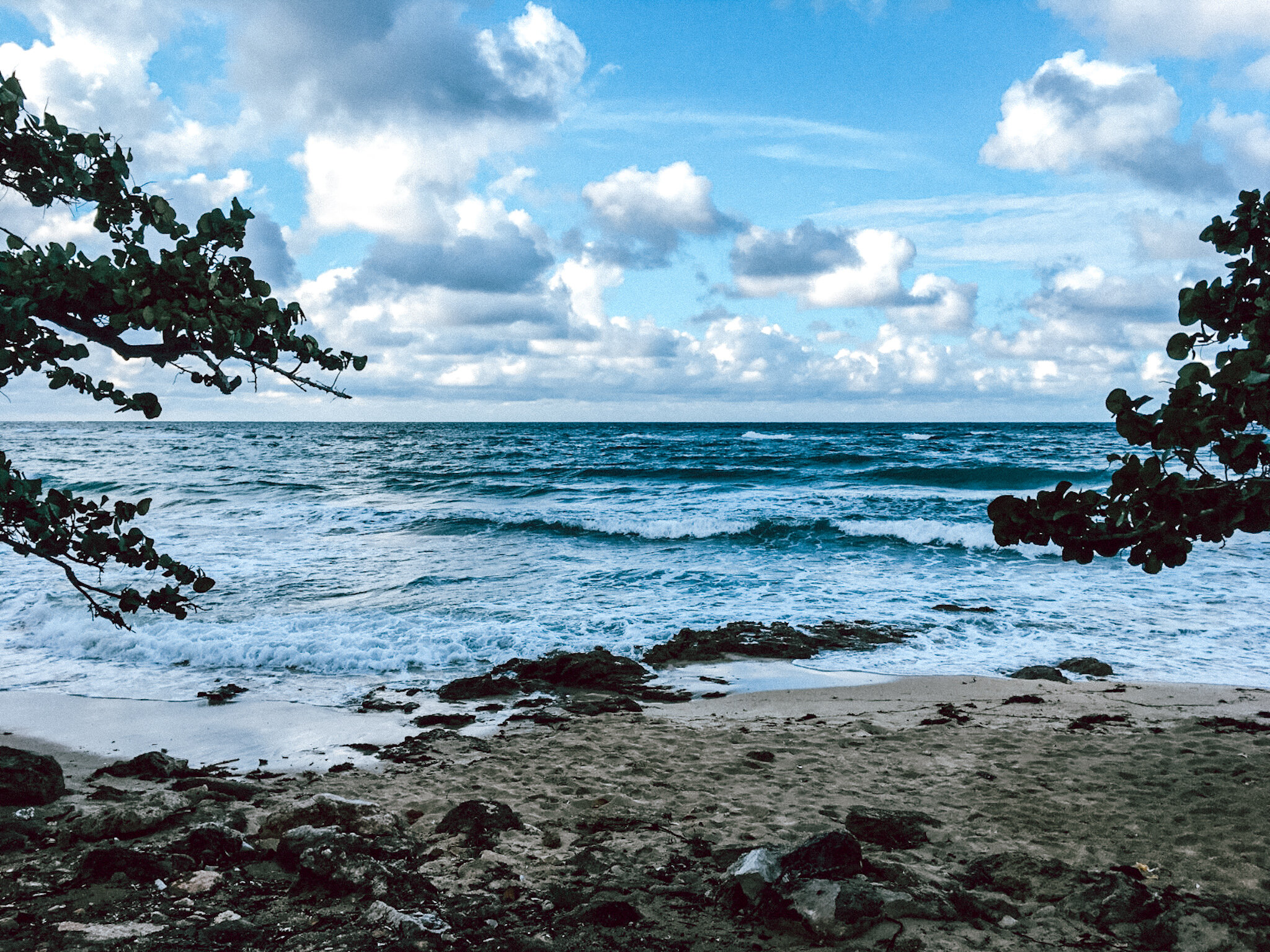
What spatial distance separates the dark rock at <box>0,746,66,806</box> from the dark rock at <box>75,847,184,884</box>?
1.49m

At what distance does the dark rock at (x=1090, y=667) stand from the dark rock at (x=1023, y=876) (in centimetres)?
591

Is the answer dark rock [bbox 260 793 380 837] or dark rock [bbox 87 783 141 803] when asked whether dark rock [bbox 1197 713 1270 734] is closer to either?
dark rock [bbox 260 793 380 837]

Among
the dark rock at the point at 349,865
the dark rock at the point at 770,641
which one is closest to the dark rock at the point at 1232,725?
the dark rock at the point at 770,641

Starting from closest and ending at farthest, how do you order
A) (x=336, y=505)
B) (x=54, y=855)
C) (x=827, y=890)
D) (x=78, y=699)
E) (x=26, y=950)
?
(x=26, y=950) < (x=827, y=890) < (x=54, y=855) < (x=78, y=699) < (x=336, y=505)

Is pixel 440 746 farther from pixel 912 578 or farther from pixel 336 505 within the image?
pixel 336 505

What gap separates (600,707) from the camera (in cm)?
862

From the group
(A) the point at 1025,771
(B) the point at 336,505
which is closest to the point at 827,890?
(A) the point at 1025,771

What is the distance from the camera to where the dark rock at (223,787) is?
5.89 m

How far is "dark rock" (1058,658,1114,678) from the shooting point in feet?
32.2

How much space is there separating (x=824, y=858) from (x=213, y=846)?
368 cm

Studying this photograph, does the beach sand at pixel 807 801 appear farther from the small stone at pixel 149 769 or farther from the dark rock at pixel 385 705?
the dark rock at pixel 385 705

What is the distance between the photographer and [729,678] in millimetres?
9852

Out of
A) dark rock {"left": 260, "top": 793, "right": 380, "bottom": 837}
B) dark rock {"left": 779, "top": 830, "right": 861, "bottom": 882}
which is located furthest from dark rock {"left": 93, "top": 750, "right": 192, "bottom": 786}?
dark rock {"left": 779, "top": 830, "right": 861, "bottom": 882}

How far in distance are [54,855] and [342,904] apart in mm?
1998
